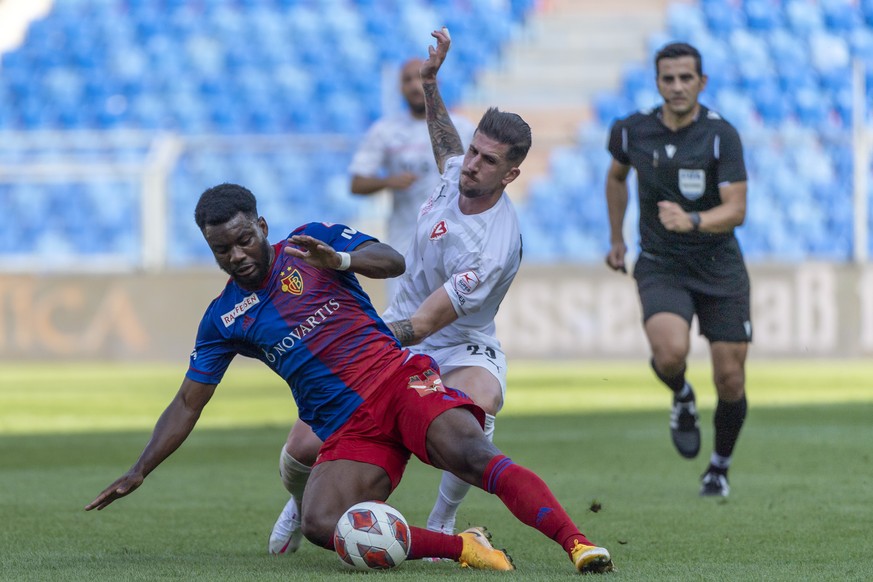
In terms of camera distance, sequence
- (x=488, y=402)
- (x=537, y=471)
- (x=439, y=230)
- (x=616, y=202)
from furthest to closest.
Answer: (x=537, y=471) → (x=616, y=202) → (x=439, y=230) → (x=488, y=402)

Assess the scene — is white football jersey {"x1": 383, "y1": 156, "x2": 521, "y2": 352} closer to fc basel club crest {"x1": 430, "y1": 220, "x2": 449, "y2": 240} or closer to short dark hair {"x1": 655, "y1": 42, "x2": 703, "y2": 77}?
fc basel club crest {"x1": 430, "y1": 220, "x2": 449, "y2": 240}

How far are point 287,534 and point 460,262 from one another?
1.19 metres

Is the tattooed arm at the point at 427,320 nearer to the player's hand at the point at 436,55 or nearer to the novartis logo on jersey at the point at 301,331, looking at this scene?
the novartis logo on jersey at the point at 301,331

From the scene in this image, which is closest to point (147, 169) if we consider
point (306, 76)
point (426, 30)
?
point (306, 76)

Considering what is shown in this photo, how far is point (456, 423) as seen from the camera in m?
4.82

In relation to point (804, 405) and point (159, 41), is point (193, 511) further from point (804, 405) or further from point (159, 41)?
point (159, 41)

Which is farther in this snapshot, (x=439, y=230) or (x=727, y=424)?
(x=727, y=424)

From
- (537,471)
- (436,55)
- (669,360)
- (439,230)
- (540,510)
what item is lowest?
(537,471)

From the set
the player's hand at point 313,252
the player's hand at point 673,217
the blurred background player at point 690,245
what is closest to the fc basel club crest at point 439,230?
the player's hand at point 313,252

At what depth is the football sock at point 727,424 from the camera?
22.9 ft

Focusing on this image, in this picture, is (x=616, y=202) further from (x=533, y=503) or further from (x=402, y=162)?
(x=533, y=503)

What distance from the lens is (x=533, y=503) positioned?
14.7ft

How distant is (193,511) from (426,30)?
54.4 ft

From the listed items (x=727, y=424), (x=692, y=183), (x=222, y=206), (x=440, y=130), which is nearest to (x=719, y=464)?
(x=727, y=424)
